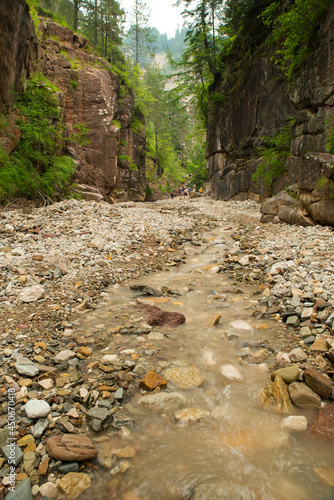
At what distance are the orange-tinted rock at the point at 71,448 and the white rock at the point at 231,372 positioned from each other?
1610mm

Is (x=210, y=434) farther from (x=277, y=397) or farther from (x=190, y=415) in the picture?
(x=277, y=397)

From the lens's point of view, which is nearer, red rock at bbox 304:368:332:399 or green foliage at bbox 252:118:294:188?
red rock at bbox 304:368:332:399

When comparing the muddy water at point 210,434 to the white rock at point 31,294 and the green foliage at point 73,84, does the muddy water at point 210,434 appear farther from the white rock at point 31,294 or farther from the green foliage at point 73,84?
the green foliage at point 73,84

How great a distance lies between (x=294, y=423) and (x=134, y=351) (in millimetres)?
1831

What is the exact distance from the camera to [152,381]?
2805 millimetres

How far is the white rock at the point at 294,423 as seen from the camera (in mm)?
2344

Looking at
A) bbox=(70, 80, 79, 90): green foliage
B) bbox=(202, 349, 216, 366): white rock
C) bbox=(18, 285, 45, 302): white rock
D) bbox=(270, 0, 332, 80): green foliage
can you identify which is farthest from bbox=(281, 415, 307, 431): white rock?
bbox=(70, 80, 79, 90): green foliage

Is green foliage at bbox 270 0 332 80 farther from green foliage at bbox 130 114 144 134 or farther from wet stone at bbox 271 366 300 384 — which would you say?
green foliage at bbox 130 114 144 134

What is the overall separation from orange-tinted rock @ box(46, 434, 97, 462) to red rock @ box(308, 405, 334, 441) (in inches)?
72.6

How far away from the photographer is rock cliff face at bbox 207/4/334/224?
8453mm

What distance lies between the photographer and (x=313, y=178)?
859cm

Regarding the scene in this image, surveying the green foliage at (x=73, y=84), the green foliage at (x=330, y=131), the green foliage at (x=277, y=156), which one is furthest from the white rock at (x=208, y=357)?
the green foliage at (x=73, y=84)

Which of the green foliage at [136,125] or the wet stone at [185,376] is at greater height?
the green foliage at [136,125]

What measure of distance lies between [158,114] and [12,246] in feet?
114
